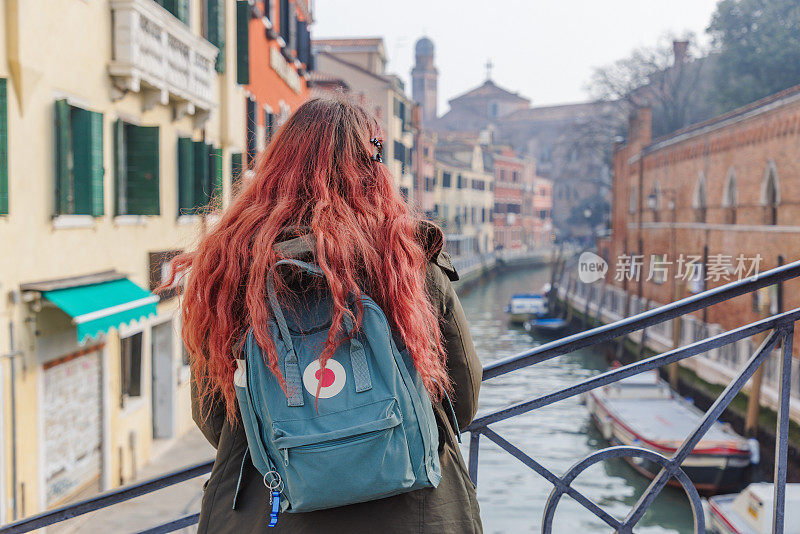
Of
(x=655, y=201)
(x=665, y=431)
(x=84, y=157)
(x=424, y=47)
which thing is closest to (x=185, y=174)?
(x=84, y=157)

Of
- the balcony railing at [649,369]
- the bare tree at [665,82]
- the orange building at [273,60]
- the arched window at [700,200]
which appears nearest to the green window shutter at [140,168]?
the orange building at [273,60]

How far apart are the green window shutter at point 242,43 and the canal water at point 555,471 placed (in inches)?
190

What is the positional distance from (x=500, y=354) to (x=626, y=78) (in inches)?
344

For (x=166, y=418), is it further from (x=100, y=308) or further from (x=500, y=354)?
(x=500, y=354)

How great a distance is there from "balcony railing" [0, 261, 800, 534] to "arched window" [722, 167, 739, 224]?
19.8 ft

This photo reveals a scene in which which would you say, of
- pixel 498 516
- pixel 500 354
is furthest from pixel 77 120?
pixel 500 354

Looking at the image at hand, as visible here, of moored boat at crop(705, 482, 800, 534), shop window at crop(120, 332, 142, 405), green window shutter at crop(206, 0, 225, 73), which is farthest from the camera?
green window shutter at crop(206, 0, 225, 73)

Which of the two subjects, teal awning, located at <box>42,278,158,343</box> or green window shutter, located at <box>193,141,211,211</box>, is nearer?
teal awning, located at <box>42,278,158,343</box>

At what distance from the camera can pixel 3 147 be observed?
218 inches

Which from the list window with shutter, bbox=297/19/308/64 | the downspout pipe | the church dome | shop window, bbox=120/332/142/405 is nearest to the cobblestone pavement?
the downspout pipe

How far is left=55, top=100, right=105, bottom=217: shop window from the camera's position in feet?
21.2

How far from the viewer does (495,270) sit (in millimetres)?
43375

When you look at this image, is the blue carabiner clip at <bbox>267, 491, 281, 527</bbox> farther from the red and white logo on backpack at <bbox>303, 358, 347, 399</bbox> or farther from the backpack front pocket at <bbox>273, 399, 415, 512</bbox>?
the red and white logo on backpack at <bbox>303, 358, 347, 399</bbox>

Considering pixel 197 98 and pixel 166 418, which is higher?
pixel 197 98
